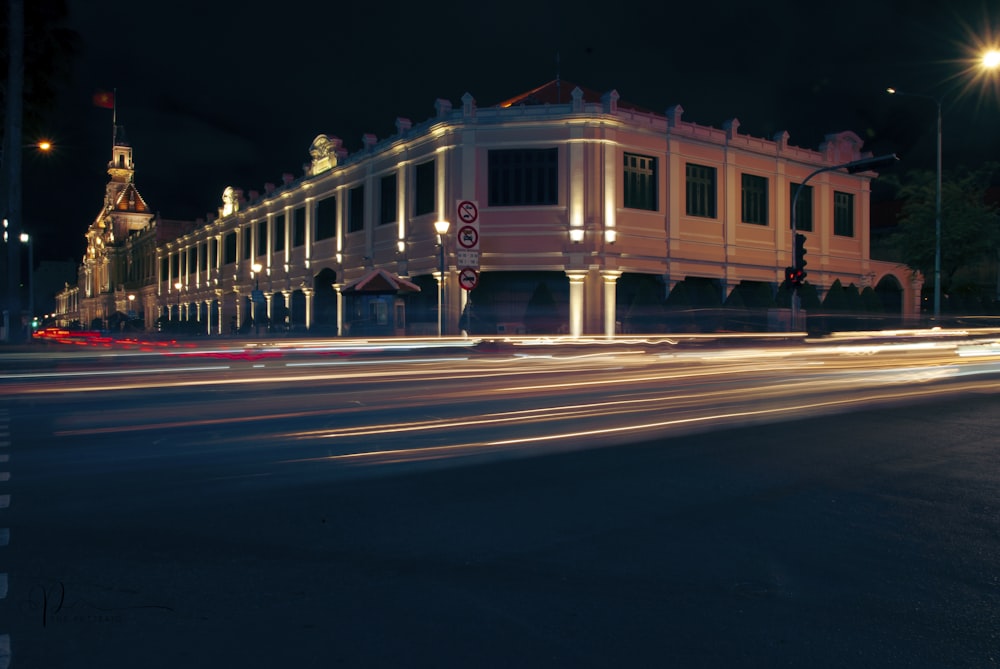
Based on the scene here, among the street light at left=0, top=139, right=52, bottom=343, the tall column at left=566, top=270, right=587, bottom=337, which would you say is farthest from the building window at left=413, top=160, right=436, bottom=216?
the street light at left=0, top=139, right=52, bottom=343

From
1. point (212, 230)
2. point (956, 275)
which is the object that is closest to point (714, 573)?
point (956, 275)

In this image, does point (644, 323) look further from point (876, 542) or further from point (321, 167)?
point (876, 542)

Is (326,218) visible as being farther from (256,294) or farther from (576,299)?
(576,299)

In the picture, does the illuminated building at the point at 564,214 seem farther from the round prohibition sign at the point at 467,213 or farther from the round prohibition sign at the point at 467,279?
the round prohibition sign at the point at 467,279

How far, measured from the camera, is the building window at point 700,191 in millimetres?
41781

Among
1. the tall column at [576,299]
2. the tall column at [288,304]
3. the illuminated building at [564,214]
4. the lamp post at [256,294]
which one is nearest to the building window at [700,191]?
the illuminated building at [564,214]

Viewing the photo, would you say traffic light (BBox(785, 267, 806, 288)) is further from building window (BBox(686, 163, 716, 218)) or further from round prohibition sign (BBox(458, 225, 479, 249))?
building window (BBox(686, 163, 716, 218))

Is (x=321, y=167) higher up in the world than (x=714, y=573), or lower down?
higher up

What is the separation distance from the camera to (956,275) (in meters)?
62.1

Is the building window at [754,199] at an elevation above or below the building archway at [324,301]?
above

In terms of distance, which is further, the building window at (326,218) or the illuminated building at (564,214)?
the building window at (326,218)

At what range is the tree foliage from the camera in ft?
156

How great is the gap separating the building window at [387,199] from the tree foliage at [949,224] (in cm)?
2886

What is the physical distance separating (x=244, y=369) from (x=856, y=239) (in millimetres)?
41659
